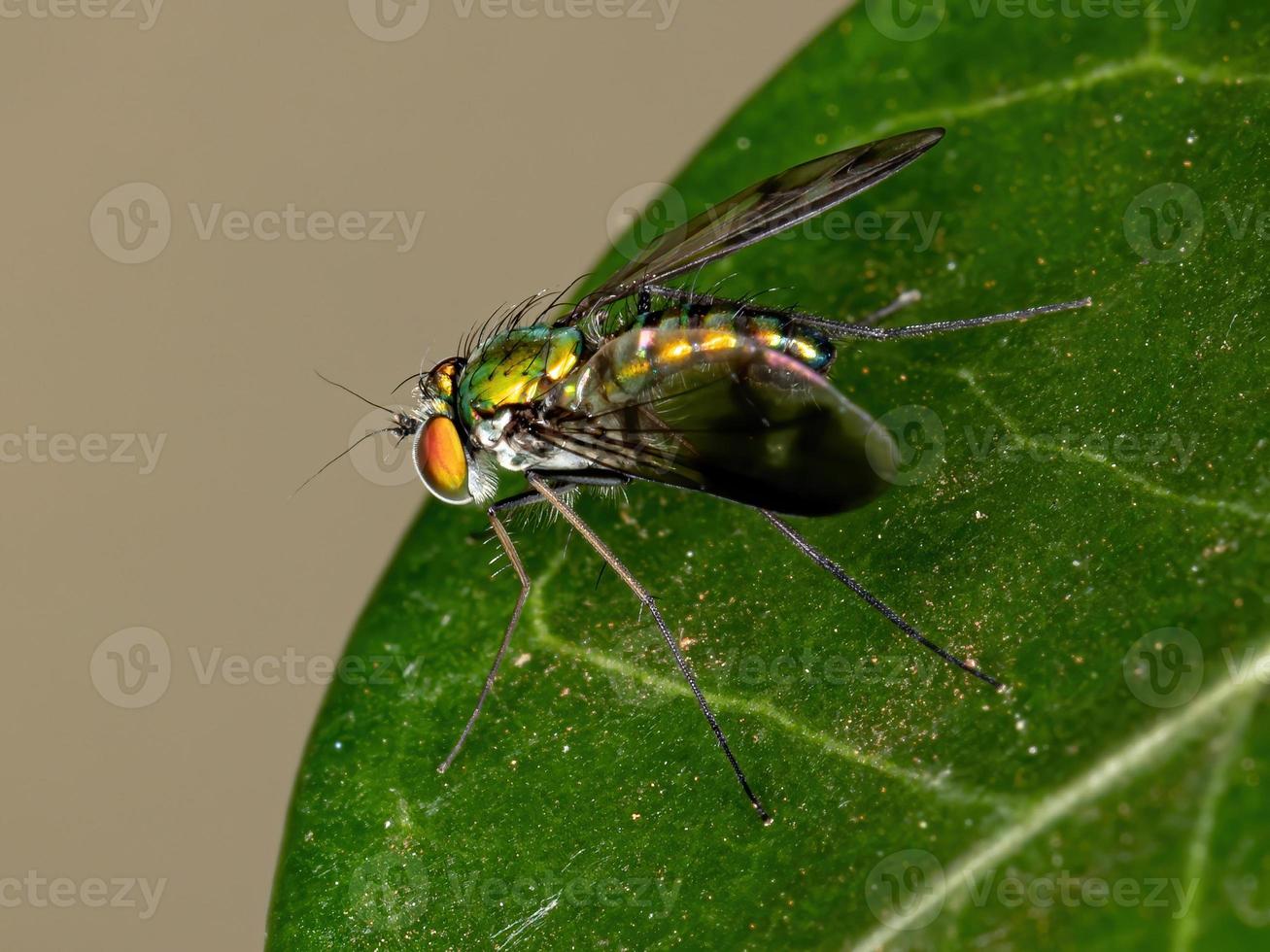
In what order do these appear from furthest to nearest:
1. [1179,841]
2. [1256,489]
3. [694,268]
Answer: [694,268] < [1256,489] < [1179,841]

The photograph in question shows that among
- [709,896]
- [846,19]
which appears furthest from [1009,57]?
[709,896]

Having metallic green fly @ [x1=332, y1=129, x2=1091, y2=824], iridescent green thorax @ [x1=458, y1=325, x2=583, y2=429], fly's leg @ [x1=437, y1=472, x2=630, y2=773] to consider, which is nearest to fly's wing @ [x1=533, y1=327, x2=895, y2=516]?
metallic green fly @ [x1=332, y1=129, x2=1091, y2=824]

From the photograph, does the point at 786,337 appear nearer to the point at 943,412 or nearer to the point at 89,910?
the point at 943,412

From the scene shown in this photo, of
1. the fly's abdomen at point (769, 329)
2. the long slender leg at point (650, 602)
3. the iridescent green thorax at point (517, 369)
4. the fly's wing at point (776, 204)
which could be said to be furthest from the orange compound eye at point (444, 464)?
the fly's abdomen at point (769, 329)

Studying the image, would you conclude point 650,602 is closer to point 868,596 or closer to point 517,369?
Result: point 868,596

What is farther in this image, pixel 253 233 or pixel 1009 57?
pixel 253 233

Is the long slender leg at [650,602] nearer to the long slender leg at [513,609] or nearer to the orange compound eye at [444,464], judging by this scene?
the long slender leg at [513,609]

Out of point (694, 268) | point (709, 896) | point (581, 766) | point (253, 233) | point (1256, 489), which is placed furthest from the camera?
point (253, 233)

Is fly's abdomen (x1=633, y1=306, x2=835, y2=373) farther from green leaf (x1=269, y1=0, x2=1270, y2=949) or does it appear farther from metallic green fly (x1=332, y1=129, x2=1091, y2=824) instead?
green leaf (x1=269, y1=0, x2=1270, y2=949)
